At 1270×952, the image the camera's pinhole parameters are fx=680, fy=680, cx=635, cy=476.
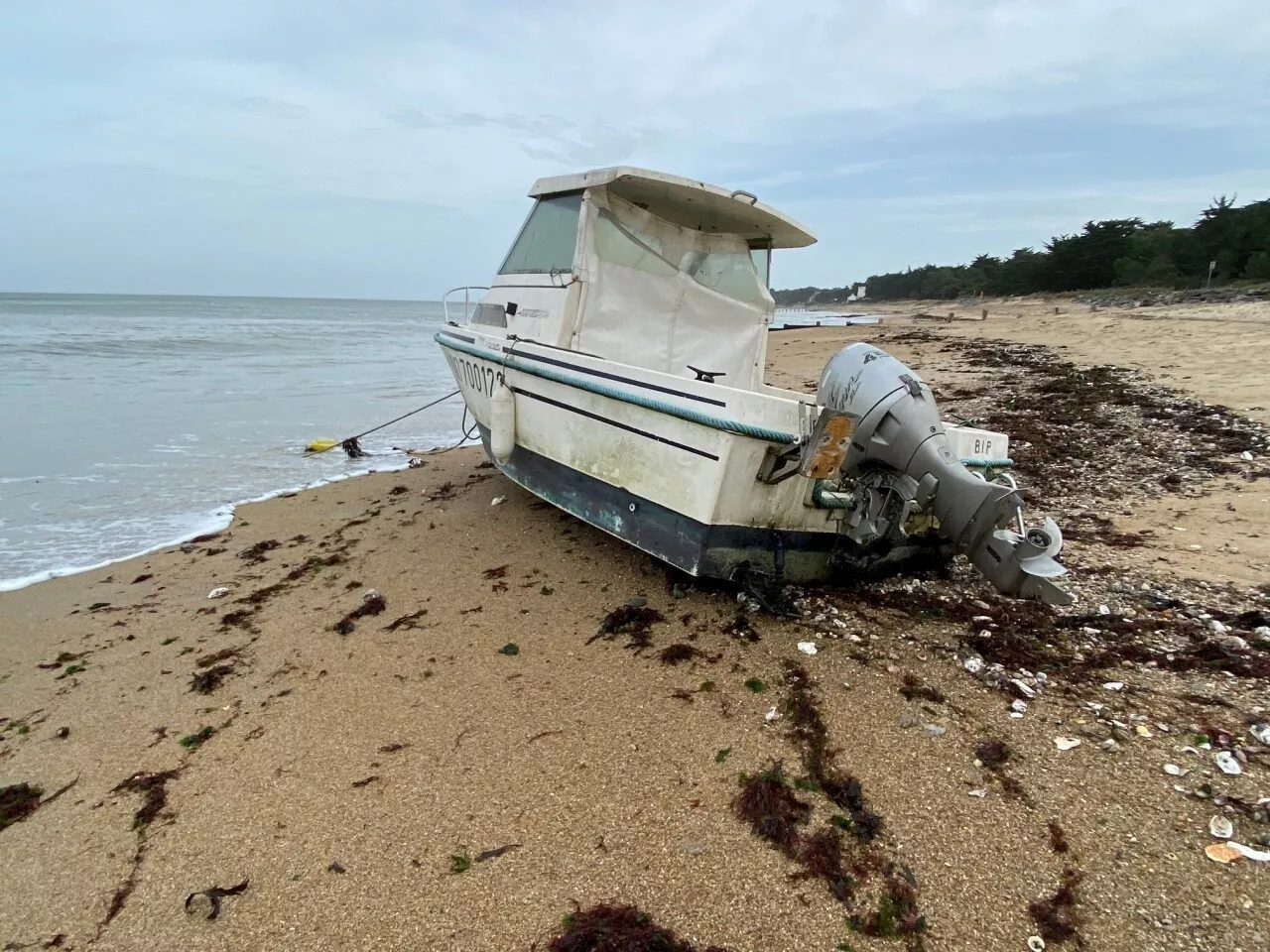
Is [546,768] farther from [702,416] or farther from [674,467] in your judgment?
[702,416]

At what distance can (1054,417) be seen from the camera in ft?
27.3

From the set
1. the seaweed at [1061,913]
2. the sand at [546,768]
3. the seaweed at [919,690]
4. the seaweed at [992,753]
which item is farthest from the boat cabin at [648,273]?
the seaweed at [1061,913]

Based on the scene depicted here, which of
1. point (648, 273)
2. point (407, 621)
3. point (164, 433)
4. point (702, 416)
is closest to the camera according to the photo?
point (702, 416)

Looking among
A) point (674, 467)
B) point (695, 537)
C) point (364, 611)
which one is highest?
point (674, 467)

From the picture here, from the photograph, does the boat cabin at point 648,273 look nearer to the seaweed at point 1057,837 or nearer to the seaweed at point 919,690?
the seaweed at point 919,690

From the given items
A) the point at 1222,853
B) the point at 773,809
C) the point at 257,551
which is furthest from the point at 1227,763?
the point at 257,551

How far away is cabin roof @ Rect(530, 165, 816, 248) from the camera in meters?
4.56

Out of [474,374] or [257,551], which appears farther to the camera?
[474,374]

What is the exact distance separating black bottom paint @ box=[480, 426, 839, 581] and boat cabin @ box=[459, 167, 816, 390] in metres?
1.25

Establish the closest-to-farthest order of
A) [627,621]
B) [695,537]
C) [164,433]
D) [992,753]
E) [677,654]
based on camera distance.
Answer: [992,753] → [677,654] → [695,537] → [627,621] → [164,433]

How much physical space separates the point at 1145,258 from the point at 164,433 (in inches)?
1586

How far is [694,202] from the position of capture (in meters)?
4.94

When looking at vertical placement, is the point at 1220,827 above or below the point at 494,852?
above

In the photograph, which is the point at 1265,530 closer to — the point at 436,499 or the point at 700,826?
the point at 700,826
